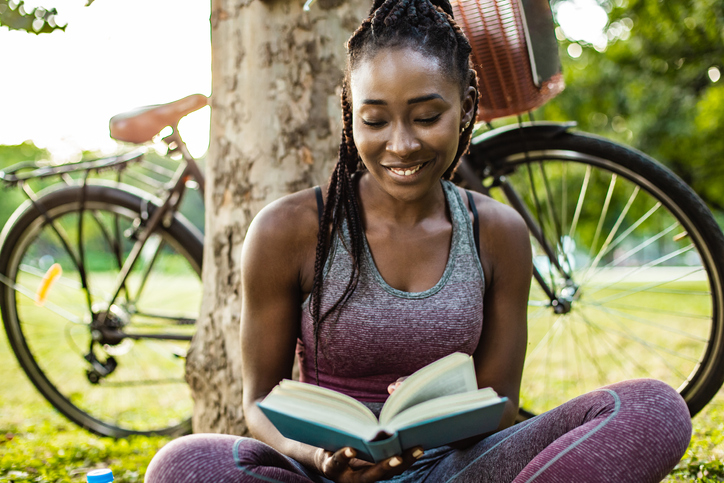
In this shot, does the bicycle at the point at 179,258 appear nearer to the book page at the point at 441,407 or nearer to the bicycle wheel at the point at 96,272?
the bicycle wheel at the point at 96,272

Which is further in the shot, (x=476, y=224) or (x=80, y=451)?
(x=80, y=451)

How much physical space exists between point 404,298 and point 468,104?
526 mm

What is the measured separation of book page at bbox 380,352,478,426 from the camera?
1.11 m

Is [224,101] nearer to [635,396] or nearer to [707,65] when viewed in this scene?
[635,396]

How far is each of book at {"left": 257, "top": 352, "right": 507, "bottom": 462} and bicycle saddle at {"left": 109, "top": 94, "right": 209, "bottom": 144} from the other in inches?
71.2

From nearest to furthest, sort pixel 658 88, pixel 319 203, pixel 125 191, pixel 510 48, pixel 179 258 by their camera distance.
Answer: pixel 319 203 < pixel 510 48 < pixel 125 191 < pixel 179 258 < pixel 658 88

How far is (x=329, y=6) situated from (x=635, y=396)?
4.85 ft

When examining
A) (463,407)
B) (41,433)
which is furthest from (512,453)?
(41,433)

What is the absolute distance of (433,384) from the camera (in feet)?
3.74

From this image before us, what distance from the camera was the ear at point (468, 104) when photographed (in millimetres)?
1544

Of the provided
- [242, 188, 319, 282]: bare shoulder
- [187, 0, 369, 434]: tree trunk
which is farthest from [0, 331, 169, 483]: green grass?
[242, 188, 319, 282]: bare shoulder

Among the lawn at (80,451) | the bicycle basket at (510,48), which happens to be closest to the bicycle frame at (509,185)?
the bicycle basket at (510,48)

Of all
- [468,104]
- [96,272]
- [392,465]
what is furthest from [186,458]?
[96,272]

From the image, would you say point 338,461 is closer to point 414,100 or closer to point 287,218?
point 287,218
